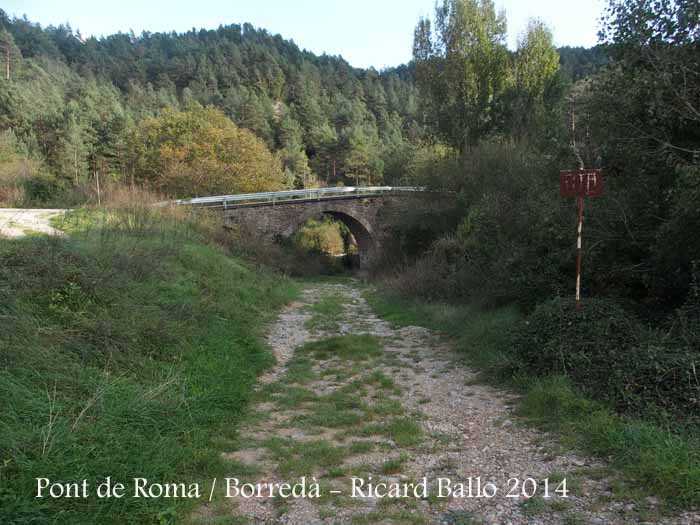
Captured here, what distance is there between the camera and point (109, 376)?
4.44m

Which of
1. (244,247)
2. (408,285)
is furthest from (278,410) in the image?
(244,247)

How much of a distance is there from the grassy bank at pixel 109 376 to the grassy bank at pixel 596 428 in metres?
3.04

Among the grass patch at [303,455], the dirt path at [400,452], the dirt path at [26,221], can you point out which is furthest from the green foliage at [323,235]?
the grass patch at [303,455]

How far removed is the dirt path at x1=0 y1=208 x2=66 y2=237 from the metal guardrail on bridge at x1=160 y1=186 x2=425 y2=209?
12.4 ft

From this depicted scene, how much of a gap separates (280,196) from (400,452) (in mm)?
22714

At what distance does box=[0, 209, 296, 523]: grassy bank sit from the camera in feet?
9.70

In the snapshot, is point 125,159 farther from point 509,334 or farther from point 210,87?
point 210,87

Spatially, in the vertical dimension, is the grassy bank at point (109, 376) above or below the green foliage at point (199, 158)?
below

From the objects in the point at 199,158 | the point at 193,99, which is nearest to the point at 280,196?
the point at 199,158

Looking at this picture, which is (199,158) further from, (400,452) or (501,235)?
(400,452)

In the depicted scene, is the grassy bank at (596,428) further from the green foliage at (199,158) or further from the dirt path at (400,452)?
the green foliage at (199,158)

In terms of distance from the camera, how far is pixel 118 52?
96.2 meters

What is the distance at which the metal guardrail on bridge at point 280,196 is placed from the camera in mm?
20805

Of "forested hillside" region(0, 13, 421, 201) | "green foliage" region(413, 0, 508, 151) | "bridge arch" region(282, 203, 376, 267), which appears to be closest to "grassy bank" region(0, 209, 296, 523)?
"green foliage" region(413, 0, 508, 151)
